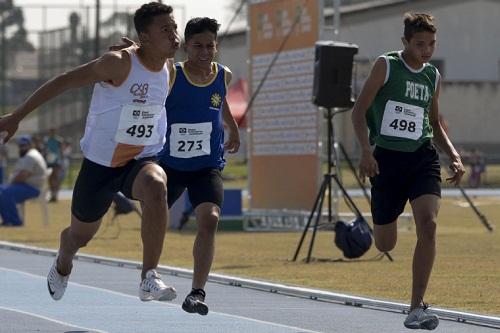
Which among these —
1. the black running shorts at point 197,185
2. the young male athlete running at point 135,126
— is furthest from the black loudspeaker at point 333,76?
the young male athlete running at point 135,126

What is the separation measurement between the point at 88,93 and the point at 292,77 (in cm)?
2972

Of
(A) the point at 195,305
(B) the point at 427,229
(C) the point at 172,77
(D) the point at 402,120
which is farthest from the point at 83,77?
(B) the point at 427,229

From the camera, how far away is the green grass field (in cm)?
1312

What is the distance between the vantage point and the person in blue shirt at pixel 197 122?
10.2 metres

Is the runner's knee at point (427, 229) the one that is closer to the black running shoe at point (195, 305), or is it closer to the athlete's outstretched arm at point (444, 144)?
the athlete's outstretched arm at point (444, 144)

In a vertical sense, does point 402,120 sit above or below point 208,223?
above

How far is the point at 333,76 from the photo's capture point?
1778 centimetres

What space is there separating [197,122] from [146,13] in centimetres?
102

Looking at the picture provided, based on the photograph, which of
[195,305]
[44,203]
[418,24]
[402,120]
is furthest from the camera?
[44,203]

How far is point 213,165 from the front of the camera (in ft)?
34.0

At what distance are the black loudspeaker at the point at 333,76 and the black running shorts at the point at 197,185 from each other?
7357mm

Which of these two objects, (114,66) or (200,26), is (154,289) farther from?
(200,26)

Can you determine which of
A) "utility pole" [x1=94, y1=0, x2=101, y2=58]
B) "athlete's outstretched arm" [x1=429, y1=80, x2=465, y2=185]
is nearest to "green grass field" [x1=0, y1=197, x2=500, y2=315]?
"athlete's outstretched arm" [x1=429, y1=80, x2=465, y2=185]

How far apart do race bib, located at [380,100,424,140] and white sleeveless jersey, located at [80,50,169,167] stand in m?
1.50
